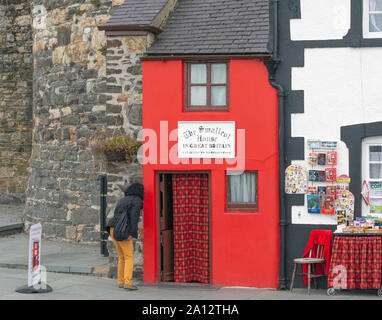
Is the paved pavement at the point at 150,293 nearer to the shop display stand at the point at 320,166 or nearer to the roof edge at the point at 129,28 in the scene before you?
the shop display stand at the point at 320,166

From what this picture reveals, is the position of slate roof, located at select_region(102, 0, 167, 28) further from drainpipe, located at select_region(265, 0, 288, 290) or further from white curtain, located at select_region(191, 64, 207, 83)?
drainpipe, located at select_region(265, 0, 288, 290)

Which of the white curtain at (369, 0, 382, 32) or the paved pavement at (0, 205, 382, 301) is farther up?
the white curtain at (369, 0, 382, 32)

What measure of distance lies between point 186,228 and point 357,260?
308 cm

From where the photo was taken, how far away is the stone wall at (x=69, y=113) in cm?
1880

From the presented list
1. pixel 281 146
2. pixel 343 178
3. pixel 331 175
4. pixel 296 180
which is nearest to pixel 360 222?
pixel 343 178

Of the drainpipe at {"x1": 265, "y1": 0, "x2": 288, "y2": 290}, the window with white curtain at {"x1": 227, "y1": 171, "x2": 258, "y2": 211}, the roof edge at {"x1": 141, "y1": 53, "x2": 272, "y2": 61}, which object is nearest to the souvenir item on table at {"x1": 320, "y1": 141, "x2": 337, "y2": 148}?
the drainpipe at {"x1": 265, "y1": 0, "x2": 288, "y2": 290}

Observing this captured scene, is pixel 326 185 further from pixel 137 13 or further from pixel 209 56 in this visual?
pixel 137 13

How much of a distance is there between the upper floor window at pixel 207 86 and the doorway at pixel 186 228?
1.20m

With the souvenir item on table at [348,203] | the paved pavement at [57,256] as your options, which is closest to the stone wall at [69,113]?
the paved pavement at [57,256]

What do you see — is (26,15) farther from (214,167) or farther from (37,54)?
(214,167)

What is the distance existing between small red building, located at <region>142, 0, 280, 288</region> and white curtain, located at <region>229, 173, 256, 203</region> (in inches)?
0.7

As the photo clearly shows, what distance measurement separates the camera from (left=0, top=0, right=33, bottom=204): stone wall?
24.6m

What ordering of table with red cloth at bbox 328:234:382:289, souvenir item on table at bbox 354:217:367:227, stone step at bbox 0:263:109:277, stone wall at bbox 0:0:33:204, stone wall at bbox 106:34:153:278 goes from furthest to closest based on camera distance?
stone wall at bbox 0:0:33:204 < stone step at bbox 0:263:109:277 < stone wall at bbox 106:34:153:278 < souvenir item on table at bbox 354:217:367:227 < table with red cloth at bbox 328:234:382:289

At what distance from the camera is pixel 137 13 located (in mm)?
14547
